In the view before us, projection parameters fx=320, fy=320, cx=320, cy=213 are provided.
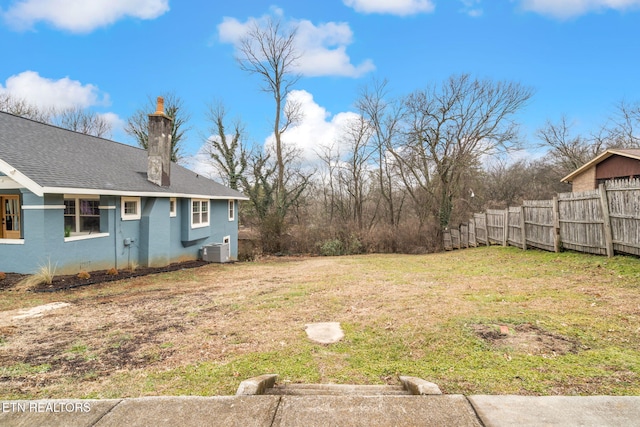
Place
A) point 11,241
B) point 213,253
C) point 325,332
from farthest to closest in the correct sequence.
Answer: point 213,253
point 11,241
point 325,332

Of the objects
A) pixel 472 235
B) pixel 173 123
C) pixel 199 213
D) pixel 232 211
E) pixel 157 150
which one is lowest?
pixel 472 235

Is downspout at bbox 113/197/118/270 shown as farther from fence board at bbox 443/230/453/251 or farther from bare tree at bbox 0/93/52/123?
bare tree at bbox 0/93/52/123

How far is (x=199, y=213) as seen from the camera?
51.1 ft

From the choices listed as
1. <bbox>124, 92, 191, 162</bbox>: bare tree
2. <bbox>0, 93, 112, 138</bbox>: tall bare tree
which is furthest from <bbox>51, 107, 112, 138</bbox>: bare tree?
<bbox>124, 92, 191, 162</bbox>: bare tree

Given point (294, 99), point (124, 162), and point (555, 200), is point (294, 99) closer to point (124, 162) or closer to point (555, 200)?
point (124, 162)

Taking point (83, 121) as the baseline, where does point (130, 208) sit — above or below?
below

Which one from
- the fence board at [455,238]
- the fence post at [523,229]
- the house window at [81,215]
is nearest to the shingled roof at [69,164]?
the house window at [81,215]

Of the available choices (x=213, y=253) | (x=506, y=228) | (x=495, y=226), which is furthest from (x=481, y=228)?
(x=213, y=253)

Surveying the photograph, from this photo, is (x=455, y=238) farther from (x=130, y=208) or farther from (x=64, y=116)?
(x=64, y=116)

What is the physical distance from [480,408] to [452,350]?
1300mm

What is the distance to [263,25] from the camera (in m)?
23.5

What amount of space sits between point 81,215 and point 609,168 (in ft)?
73.9

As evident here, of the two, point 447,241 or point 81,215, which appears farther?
point 447,241

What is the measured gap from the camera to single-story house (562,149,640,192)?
45.8 ft
